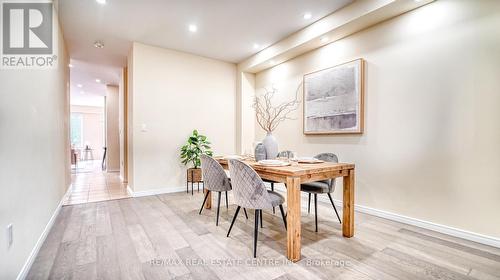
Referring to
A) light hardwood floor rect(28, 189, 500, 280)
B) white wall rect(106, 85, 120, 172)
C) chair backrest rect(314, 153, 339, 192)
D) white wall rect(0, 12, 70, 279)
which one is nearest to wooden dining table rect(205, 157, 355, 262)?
light hardwood floor rect(28, 189, 500, 280)

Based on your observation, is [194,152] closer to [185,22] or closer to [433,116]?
[185,22]

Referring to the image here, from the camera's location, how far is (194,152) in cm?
425

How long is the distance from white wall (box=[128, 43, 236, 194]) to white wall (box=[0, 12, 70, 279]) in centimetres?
144

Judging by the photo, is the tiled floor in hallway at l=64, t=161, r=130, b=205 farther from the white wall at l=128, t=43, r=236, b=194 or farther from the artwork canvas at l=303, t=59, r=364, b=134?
the artwork canvas at l=303, t=59, r=364, b=134

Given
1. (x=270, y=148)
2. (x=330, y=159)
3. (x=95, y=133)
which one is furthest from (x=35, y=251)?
(x=95, y=133)

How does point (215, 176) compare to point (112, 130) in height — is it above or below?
below

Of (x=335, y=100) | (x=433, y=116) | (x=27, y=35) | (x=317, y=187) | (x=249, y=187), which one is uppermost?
(x=27, y=35)

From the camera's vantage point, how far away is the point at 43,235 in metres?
2.17

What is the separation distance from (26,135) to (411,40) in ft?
12.4

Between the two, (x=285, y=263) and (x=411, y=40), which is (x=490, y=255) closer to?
(x=285, y=263)

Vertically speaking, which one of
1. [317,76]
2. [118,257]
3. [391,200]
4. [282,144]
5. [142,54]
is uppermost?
[142,54]

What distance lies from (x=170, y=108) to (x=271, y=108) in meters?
1.92

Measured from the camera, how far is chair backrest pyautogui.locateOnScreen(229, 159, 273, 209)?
189cm

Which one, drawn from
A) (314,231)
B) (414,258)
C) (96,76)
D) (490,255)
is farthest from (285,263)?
(96,76)
